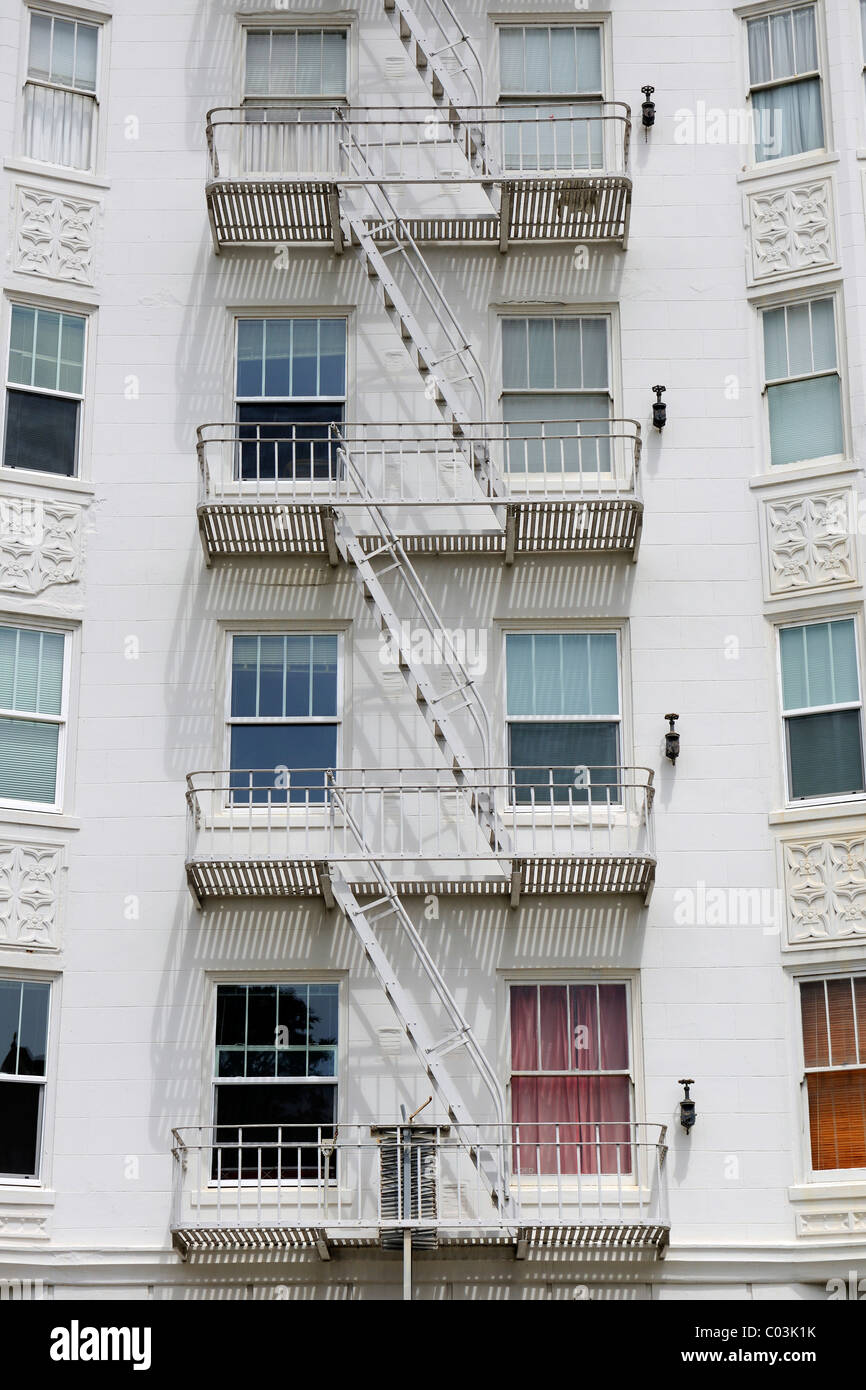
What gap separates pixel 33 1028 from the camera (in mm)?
18188

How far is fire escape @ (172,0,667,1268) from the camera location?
1738 cm

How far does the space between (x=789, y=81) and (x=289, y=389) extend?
6575 millimetres

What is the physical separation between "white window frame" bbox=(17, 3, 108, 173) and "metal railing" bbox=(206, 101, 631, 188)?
4.30ft

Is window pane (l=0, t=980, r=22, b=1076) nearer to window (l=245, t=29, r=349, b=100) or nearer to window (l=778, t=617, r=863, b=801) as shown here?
window (l=778, t=617, r=863, b=801)

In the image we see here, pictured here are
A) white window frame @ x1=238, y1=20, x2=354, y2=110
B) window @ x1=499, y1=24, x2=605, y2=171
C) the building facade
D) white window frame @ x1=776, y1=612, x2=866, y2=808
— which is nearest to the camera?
the building facade

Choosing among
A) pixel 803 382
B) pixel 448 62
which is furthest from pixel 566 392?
pixel 448 62

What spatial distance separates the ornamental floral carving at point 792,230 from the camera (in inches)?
806

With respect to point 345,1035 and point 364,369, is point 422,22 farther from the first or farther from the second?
point 345,1035

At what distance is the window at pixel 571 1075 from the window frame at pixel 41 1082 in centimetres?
437

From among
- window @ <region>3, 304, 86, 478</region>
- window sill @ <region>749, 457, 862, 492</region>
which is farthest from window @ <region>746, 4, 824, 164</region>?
window @ <region>3, 304, 86, 478</region>

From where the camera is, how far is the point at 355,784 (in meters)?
19.0

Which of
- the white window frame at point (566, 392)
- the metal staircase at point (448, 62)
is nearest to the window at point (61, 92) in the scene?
the metal staircase at point (448, 62)
